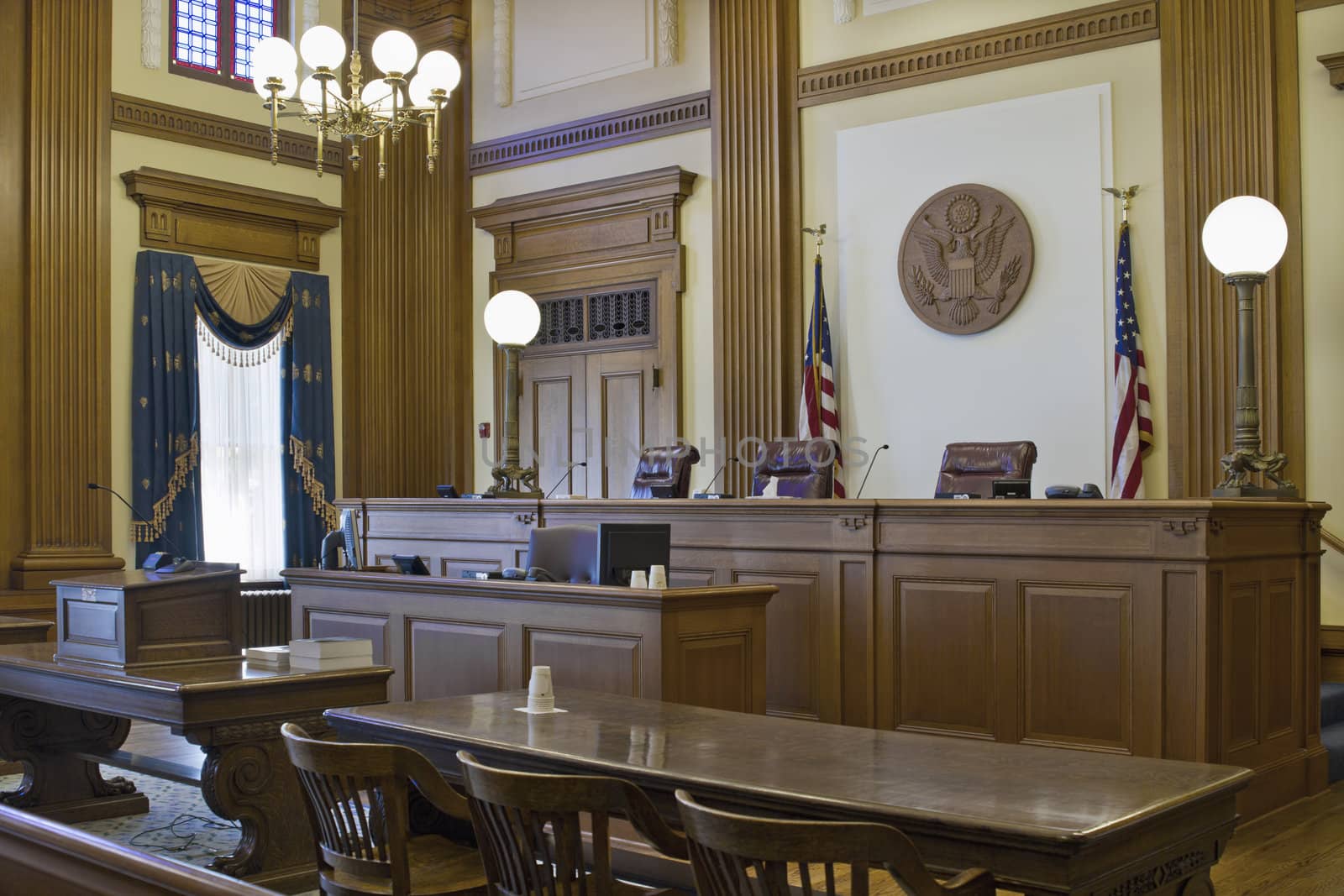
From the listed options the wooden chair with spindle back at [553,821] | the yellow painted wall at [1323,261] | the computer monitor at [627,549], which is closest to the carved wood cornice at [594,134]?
the yellow painted wall at [1323,261]

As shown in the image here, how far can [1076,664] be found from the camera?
502 cm

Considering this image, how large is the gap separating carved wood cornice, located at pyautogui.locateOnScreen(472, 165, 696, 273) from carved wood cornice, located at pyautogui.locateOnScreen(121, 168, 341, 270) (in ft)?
4.43

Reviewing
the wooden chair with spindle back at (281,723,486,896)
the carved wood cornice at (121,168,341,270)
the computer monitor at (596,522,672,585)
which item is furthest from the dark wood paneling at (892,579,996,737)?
the carved wood cornice at (121,168,341,270)

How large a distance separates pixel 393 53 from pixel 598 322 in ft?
12.3

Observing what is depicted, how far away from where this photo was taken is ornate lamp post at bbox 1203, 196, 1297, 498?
211 inches

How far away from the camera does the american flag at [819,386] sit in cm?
850

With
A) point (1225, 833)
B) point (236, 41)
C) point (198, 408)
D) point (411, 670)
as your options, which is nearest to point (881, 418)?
point (411, 670)

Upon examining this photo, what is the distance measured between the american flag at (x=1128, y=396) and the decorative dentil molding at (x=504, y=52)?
5265 mm

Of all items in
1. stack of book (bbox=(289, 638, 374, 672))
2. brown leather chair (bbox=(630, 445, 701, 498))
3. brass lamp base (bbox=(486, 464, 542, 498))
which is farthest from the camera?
Result: brass lamp base (bbox=(486, 464, 542, 498))

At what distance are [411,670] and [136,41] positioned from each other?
579 cm

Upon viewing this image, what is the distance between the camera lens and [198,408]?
916 centimetres

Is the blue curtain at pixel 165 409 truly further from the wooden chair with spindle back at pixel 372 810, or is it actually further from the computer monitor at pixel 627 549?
the wooden chair with spindle back at pixel 372 810

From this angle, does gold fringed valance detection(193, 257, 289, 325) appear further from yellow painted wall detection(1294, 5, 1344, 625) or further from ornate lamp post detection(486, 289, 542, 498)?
yellow painted wall detection(1294, 5, 1344, 625)

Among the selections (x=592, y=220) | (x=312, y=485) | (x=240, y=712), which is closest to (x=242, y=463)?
(x=312, y=485)
